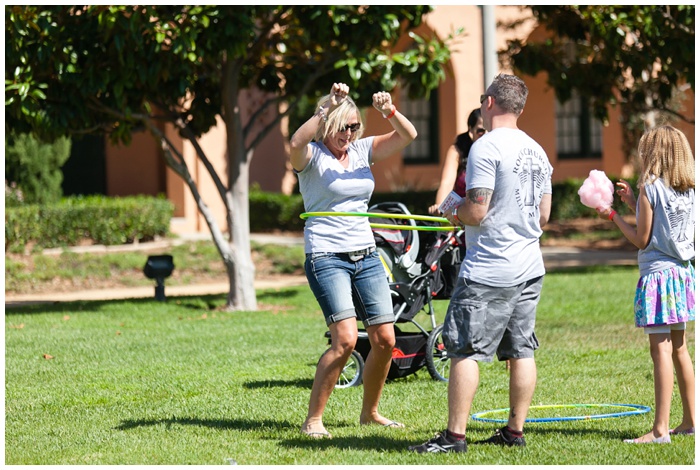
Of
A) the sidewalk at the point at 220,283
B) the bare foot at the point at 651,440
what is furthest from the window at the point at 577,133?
the bare foot at the point at 651,440

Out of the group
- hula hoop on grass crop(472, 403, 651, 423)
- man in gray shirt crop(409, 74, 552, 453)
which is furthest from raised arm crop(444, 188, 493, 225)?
hula hoop on grass crop(472, 403, 651, 423)

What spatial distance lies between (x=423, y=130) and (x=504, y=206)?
22112 mm

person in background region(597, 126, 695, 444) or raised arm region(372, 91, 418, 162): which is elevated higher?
raised arm region(372, 91, 418, 162)

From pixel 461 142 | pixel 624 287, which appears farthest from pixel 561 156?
pixel 461 142

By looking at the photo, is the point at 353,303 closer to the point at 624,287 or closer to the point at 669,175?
the point at 669,175

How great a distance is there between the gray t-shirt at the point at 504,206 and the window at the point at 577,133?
23.3m

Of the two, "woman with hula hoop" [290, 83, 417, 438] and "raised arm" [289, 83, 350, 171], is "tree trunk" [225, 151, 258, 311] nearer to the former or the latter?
"woman with hula hoop" [290, 83, 417, 438]

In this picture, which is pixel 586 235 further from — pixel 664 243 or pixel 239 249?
pixel 664 243

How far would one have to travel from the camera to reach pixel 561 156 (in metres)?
28.2

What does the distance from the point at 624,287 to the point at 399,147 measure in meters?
8.48

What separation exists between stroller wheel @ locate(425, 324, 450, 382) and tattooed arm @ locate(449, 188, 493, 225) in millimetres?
2413

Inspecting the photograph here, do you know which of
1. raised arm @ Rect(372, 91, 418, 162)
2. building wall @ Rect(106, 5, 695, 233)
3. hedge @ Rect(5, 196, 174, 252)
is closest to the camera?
raised arm @ Rect(372, 91, 418, 162)

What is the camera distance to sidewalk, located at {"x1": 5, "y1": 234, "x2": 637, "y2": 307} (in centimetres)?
Result: 1474

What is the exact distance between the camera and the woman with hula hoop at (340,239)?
590 centimetres
